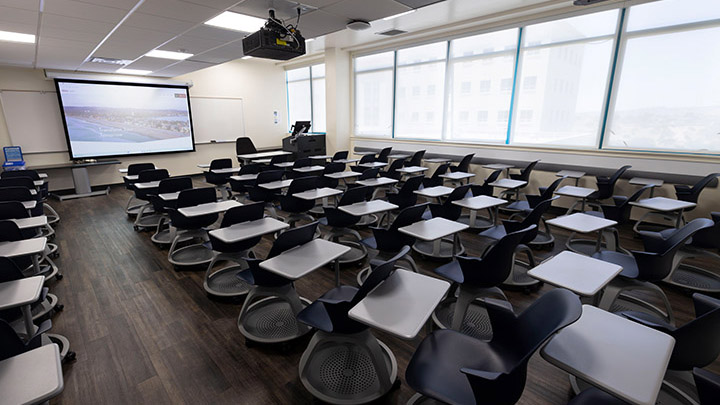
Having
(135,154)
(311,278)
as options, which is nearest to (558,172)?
(311,278)

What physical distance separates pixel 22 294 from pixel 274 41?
344 cm

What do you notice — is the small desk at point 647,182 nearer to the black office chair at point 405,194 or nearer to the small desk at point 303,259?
the black office chair at point 405,194

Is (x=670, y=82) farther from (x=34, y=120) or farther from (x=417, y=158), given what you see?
(x=34, y=120)

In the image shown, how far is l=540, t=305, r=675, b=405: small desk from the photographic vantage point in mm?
1185

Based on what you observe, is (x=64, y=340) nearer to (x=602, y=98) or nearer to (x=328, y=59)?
(x=602, y=98)

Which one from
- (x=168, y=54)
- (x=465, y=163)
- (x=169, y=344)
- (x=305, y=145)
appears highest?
(x=168, y=54)

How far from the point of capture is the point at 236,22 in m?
4.55

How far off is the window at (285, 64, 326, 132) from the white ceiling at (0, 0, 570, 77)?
3.83 meters

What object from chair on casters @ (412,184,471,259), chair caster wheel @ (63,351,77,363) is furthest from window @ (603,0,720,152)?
chair caster wheel @ (63,351,77,363)

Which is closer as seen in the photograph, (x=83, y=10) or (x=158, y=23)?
(x=83, y=10)

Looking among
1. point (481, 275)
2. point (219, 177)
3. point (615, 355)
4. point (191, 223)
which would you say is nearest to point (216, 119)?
point (219, 177)

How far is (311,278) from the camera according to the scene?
11.6ft

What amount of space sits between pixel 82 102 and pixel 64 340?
7619 millimetres

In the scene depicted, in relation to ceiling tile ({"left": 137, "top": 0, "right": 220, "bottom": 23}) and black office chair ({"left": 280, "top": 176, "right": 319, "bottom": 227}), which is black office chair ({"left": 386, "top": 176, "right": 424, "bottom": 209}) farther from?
ceiling tile ({"left": 137, "top": 0, "right": 220, "bottom": 23})
